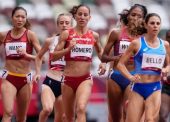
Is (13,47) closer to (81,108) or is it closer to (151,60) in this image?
(81,108)

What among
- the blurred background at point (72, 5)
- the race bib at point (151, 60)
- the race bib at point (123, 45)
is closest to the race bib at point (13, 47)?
the race bib at point (123, 45)

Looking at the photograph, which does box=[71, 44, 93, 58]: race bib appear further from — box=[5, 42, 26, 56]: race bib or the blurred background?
the blurred background

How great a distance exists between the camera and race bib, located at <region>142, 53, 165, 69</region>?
10.8 m

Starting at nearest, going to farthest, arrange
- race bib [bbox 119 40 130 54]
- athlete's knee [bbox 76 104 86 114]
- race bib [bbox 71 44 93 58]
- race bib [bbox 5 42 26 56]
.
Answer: athlete's knee [bbox 76 104 86 114] → race bib [bbox 71 44 93 58] → race bib [bbox 119 40 130 54] → race bib [bbox 5 42 26 56]

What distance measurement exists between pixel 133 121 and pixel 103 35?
9.64 meters

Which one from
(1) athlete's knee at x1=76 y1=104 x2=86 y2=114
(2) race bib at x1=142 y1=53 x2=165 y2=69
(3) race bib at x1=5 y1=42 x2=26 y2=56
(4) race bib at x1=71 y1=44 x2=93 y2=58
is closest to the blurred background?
(3) race bib at x1=5 y1=42 x2=26 y2=56

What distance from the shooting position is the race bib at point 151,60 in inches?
424

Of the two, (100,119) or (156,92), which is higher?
(156,92)

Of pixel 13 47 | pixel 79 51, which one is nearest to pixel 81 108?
pixel 79 51

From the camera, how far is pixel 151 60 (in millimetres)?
10773

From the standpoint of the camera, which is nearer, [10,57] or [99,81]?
[10,57]

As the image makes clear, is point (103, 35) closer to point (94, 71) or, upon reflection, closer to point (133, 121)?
point (94, 71)

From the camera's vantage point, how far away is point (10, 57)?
1223 centimetres

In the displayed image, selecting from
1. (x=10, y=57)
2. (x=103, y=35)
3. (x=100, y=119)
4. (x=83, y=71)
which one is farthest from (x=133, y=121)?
(x=103, y=35)
